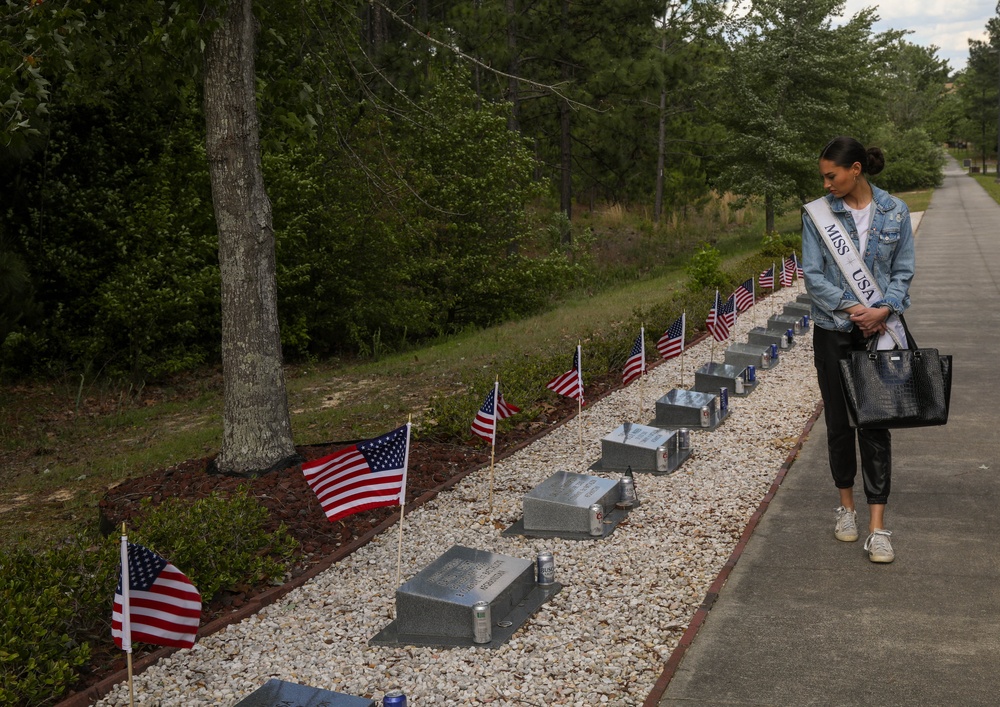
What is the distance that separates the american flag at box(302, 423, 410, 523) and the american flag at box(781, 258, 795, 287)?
14.5 metres

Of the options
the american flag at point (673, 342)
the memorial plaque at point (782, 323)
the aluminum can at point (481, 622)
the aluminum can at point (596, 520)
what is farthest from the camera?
the memorial plaque at point (782, 323)

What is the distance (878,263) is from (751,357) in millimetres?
6662

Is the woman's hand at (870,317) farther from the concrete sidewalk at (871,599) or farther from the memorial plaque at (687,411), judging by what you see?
the memorial plaque at (687,411)

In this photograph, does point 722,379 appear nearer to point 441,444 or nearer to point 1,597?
point 441,444

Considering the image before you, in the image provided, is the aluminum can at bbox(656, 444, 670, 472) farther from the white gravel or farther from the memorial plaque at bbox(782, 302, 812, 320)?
the memorial plaque at bbox(782, 302, 812, 320)

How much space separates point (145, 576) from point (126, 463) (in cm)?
628

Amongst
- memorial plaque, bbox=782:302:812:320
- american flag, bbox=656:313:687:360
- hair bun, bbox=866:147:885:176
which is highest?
hair bun, bbox=866:147:885:176

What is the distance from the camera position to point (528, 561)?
18.1 ft

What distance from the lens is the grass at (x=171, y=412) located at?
9109mm

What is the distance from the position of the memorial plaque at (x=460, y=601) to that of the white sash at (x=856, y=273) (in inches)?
95.7

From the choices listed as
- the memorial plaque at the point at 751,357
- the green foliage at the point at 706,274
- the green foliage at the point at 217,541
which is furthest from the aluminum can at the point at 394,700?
the green foliage at the point at 706,274

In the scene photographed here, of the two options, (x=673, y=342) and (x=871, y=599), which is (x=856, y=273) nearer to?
(x=871, y=599)

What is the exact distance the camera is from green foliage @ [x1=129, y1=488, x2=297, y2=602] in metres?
5.40

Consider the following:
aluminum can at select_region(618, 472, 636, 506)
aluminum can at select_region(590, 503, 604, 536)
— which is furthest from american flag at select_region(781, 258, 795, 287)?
aluminum can at select_region(590, 503, 604, 536)
